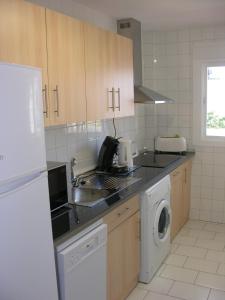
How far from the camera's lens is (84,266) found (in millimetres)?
1899

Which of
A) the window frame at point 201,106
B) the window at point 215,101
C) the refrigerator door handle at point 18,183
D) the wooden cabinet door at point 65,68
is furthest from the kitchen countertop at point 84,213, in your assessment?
the window at point 215,101

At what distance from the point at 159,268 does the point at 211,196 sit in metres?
1.45

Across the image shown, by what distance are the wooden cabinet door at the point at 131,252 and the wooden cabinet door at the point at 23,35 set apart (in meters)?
1.06

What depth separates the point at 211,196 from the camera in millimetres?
4230

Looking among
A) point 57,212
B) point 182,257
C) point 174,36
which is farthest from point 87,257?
point 174,36

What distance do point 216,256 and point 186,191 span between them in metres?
0.94

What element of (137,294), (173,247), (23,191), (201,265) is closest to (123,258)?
(137,294)

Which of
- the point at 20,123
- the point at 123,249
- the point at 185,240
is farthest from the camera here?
the point at 185,240

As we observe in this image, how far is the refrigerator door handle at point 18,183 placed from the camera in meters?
1.26

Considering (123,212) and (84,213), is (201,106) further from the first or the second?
(84,213)

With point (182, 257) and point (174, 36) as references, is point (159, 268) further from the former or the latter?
point (174, 36)

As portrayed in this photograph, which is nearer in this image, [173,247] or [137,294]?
[137,294]

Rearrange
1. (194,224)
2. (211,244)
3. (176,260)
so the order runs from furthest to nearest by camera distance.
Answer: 1. (194,224)
2. (211,244)
3. (176,260)

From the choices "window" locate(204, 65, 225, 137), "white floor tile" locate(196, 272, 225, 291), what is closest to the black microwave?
"white floor tile" locate(196, 272, 225, 291)
